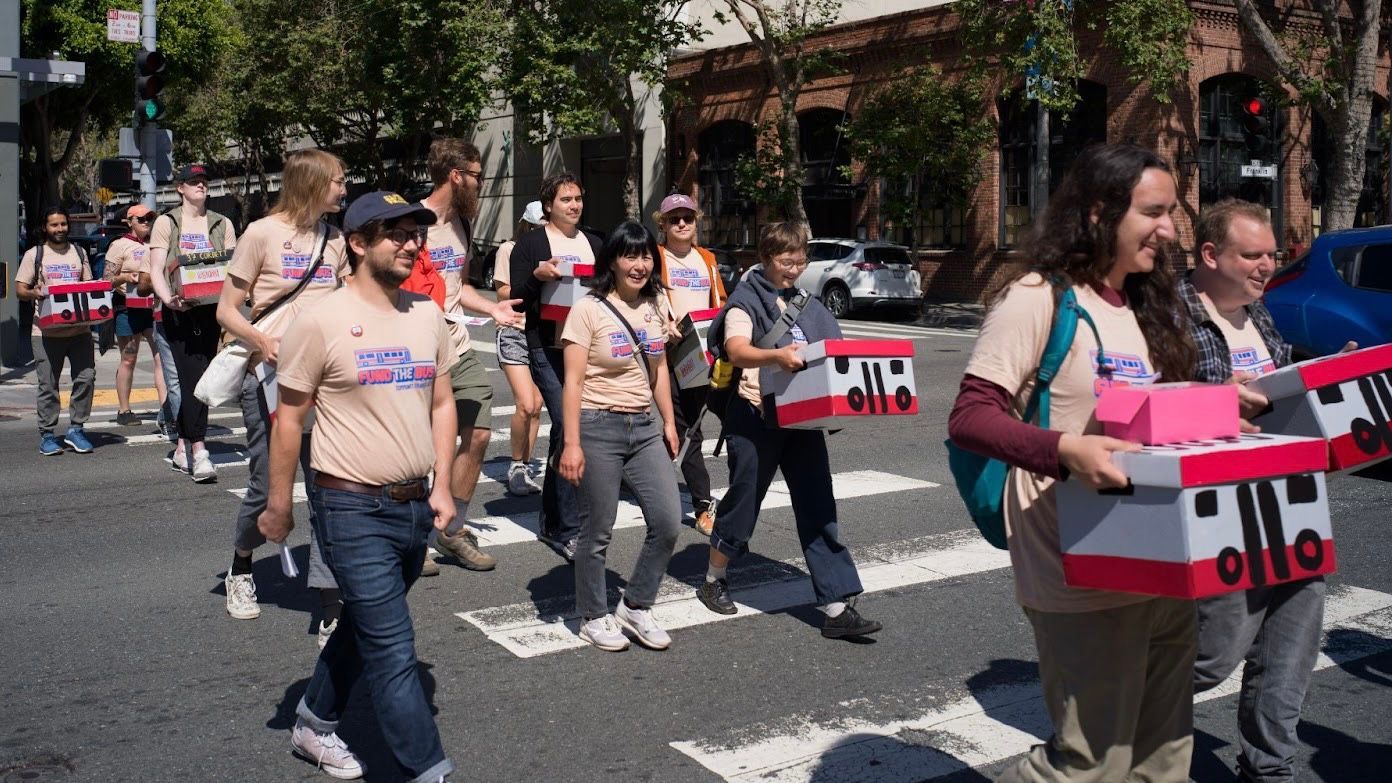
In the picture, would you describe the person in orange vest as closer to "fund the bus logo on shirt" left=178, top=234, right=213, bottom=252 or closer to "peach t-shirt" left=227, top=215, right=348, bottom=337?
"peach t-shirt" left=227, top=215, right=348, bottom=337

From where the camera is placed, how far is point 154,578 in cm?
715

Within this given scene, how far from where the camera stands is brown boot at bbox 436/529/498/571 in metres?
7.31

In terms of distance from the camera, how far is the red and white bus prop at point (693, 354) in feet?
23.8

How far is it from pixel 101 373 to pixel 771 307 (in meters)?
12.8

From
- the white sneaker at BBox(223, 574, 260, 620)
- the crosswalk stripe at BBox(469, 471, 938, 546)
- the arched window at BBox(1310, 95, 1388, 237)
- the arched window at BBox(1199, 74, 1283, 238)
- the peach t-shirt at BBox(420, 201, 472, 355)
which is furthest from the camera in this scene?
the arched window at BBox(1310, 95, 1388, 237)

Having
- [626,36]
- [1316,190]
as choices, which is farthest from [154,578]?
[1316,190]

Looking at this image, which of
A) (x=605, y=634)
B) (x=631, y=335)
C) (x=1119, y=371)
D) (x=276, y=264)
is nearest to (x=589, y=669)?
(x=605, y=634)

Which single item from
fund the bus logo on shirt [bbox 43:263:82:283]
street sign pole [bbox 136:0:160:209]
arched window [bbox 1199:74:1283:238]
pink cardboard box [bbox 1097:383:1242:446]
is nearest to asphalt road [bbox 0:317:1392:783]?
pink cardboard box [bbox 1097:383:1242:446]

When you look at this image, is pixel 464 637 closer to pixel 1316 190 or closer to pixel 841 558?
pixel 841 558

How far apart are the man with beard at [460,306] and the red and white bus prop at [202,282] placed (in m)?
1.84

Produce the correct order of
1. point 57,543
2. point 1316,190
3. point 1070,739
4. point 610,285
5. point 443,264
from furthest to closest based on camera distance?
point 1316,190 < point 57,543 < point 443,264 < point 610,285 < point 1070,739

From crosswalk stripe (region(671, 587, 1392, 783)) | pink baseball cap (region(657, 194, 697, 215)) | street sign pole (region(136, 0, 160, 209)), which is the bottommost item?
crosswalk stripe (region(671, 587, 1392, 783))

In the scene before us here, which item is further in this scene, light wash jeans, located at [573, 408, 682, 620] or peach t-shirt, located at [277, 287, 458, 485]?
light wash jeans, located at [573, 408, 682, 620]

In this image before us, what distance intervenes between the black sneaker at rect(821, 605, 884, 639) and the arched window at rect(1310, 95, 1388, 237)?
28504 millimetres
